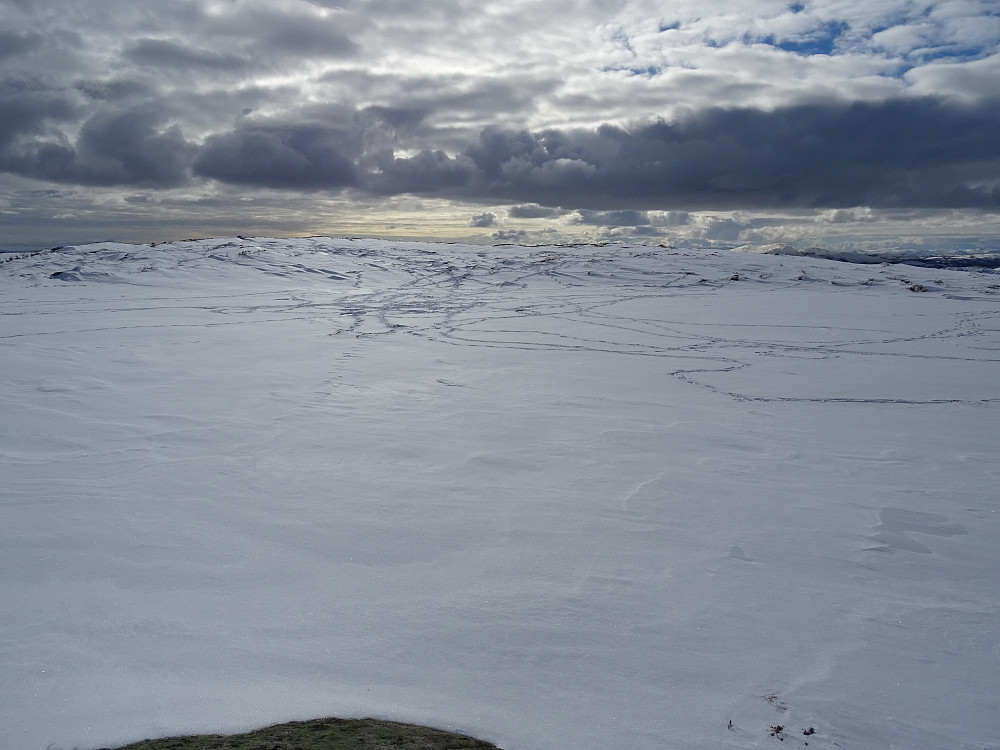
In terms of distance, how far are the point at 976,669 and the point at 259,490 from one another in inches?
183

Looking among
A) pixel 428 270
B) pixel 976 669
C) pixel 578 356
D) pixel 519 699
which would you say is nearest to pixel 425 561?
pixel 519 699

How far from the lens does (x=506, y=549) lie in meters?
4.04

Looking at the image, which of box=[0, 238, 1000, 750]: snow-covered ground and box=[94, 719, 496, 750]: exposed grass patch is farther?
box=[0, 238, 1000, 750]: snow-covered ground

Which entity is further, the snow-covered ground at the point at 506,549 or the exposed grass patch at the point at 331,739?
the snow-covered ground at the point at 506,549

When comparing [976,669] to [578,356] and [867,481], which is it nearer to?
[867,481]

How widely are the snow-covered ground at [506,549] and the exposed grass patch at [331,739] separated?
0.16m

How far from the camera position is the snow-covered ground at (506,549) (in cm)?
271

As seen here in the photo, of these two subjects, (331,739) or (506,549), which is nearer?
(331,739)

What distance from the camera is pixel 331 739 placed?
225 centimetres

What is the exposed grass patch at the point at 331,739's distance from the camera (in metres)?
2.19

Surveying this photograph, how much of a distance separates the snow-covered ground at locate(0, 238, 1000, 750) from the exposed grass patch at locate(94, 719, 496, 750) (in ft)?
0.53

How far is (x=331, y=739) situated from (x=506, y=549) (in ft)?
6.29

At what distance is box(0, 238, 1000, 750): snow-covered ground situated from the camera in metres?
2.71

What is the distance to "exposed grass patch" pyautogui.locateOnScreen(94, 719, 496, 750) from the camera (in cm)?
219
